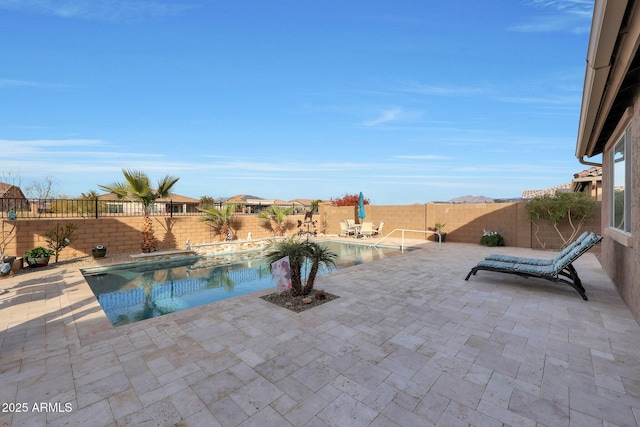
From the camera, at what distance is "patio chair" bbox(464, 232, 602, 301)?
4821 millimetres

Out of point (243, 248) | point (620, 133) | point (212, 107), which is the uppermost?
point (212, 107)

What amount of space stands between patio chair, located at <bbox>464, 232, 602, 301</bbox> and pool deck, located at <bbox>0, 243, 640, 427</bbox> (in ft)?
1.11

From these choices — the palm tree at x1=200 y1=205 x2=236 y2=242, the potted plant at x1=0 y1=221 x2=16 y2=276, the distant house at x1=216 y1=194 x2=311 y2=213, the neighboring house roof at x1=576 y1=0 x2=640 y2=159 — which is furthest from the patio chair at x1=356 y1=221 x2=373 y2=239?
the potted plant at x1=0 y1=221 x2=16 y2=276

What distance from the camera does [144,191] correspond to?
957 centimetres

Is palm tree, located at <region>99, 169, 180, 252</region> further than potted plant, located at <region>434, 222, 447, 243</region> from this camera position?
No

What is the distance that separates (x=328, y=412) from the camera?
2.18 meters

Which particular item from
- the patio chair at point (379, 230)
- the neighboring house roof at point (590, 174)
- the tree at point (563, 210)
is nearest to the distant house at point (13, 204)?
the patio chair at point (379, 230)

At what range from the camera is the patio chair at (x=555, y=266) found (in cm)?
482

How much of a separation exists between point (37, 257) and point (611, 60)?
12.2 m

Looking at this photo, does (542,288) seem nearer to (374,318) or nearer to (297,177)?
(374,318)

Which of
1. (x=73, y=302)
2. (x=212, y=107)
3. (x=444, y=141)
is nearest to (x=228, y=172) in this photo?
(x=212, y=107)

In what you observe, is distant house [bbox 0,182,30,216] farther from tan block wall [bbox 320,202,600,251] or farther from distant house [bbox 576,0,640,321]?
tan block wall [bbox 320,202,600,251]

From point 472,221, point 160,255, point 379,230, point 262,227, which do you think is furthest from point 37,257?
point 472,221

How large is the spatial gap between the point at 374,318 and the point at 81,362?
348 centimetres
